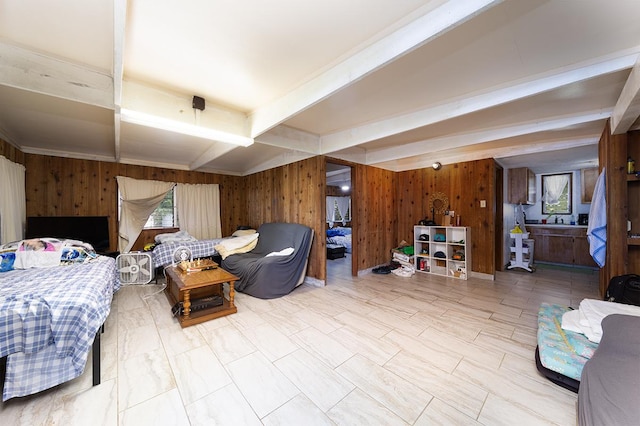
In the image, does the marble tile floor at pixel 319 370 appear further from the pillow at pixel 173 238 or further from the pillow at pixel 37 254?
the pillow at pixel 173 238

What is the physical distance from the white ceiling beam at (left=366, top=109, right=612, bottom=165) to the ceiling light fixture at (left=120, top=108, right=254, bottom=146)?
8.77 ft

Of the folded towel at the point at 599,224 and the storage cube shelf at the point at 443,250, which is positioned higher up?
the folded towel at the point at 599,224

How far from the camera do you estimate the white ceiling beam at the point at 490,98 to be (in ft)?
5.93

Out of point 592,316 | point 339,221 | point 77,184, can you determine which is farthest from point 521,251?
point 77,184

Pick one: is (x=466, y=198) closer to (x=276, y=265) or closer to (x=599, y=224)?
(x=599, y=224)

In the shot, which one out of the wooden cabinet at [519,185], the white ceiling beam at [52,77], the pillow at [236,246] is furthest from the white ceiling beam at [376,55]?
the wooden cabinet at [519,185]

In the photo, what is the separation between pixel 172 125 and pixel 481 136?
4.06m

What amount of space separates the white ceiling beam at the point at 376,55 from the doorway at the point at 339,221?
1930 mm

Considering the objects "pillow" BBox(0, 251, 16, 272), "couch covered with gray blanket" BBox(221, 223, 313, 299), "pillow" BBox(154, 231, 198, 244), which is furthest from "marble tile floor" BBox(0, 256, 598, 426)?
"pillow" BBox(154, 231, 198, 244)

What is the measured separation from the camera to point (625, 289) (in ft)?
8.11

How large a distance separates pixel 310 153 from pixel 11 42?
3.08m

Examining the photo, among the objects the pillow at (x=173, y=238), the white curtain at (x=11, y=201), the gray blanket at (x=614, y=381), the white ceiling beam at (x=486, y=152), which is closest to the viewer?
the gray blanket at (x=614, y=381)

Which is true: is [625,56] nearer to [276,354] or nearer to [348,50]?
[348,50]

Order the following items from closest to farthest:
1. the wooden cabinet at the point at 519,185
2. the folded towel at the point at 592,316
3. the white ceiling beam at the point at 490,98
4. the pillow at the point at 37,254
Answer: the white ceiling beam at the point at 490,98 → the folded towel at the point at 592,316 → the pillow at the point at 37,254 → the wooden cabinet at the point at 519,185
